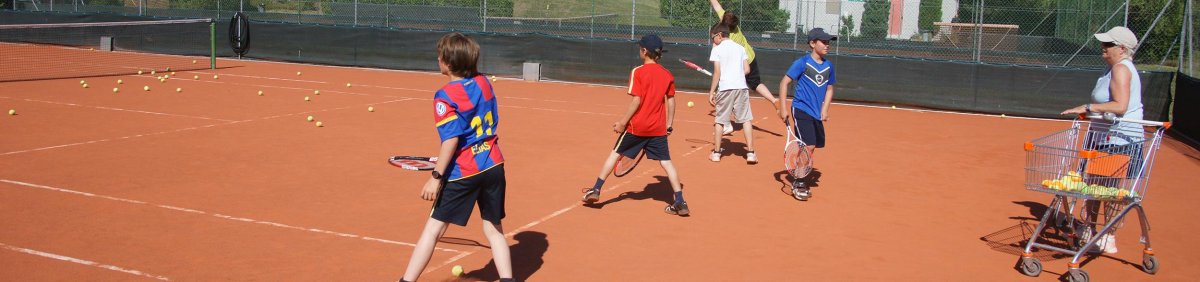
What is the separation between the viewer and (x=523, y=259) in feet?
22.9

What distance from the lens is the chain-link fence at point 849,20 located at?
23312 millimetres

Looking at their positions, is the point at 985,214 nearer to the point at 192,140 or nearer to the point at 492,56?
the point at 192,140

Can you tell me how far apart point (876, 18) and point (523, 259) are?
2438 cm

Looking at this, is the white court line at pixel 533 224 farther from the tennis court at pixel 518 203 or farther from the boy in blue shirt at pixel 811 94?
the boy in blue shirt at pixel 811 94

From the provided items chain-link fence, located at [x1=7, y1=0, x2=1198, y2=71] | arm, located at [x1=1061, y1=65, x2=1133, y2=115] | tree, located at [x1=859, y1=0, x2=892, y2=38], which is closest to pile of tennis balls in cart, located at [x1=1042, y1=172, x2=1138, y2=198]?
arm, located at [x1=1061, y1=65, x2=1133, y2=115]

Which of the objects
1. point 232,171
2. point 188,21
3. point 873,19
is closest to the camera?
point 232,171

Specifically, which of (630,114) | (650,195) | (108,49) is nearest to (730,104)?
(650,195)

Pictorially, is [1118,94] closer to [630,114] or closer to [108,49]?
[630,114]

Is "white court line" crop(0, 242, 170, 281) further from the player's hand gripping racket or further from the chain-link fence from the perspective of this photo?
the chain-link fence

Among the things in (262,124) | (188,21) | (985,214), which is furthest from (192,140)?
(188,21)

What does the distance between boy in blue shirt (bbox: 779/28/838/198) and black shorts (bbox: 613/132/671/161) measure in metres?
1.44

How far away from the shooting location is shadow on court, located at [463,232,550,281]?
6562 mm

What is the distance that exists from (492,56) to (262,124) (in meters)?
10.8

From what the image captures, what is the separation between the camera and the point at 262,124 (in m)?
13.7
